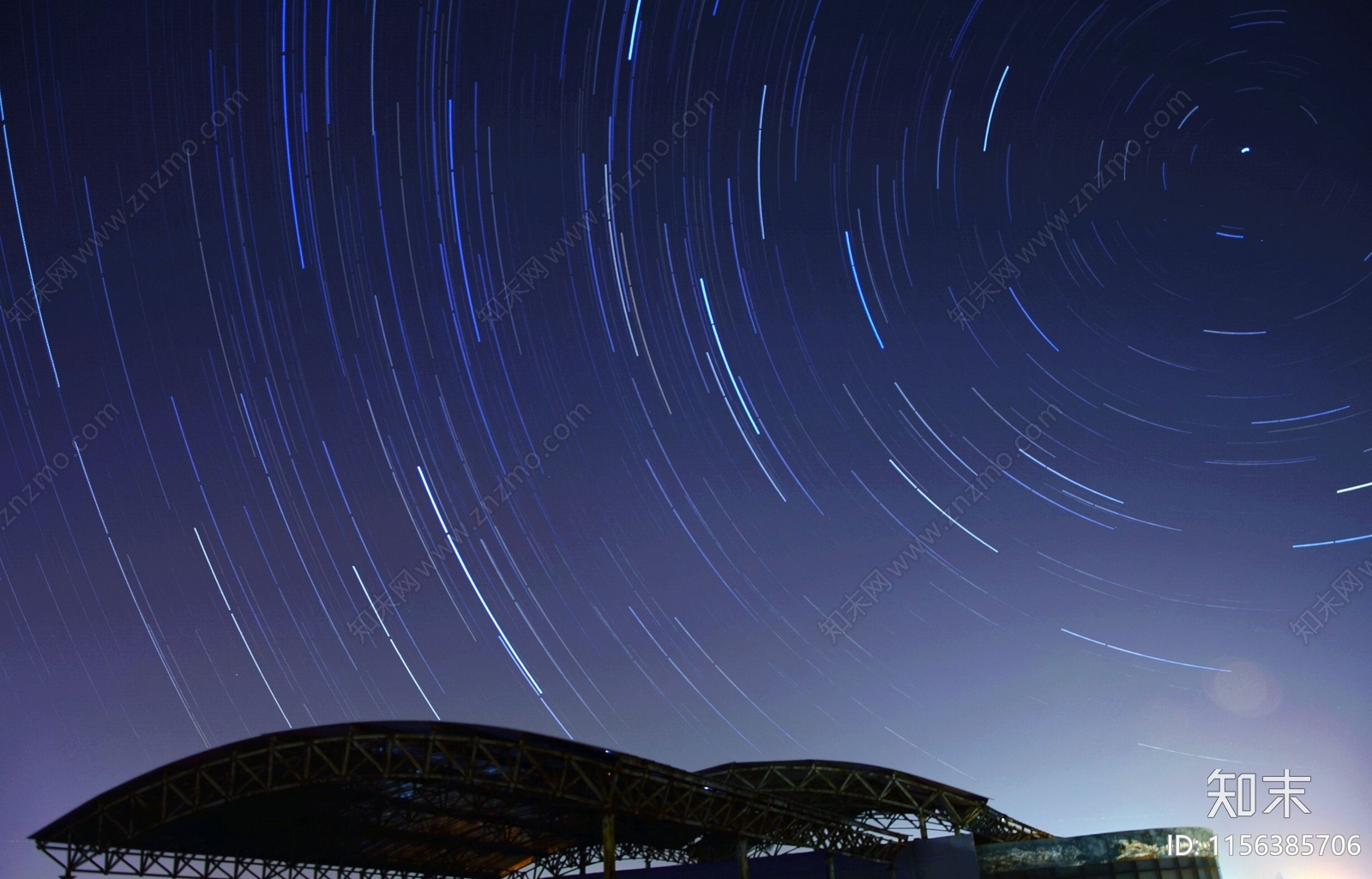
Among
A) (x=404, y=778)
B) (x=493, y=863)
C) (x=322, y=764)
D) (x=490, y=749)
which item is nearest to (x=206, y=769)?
(x=322, y=764)

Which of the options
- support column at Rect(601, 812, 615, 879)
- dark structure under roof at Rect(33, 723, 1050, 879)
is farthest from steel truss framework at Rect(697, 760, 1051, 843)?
support column at Rect(601, 812, 615, 879)

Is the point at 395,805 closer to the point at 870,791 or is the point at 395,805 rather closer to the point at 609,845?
the point at 609,845

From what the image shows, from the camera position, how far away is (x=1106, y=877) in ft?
109

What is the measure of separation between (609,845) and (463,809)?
762 centimetres

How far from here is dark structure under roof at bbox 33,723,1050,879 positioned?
76.7 feet

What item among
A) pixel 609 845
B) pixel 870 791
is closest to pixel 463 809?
pixel 609 845

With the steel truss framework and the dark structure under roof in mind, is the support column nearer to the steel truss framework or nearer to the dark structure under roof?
the dark structure under roof

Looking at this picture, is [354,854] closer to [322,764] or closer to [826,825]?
[322,764]

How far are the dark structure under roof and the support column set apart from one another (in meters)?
0.04

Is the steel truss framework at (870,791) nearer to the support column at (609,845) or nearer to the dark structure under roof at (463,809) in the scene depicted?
the dark structure under roof at (463,809)

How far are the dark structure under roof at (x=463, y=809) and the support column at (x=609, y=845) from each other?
0.14ft

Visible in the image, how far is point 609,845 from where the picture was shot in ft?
82.1

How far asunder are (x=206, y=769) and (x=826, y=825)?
18.7 m

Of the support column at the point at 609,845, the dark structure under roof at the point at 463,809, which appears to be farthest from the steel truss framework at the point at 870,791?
the support column at the point at 609,845
